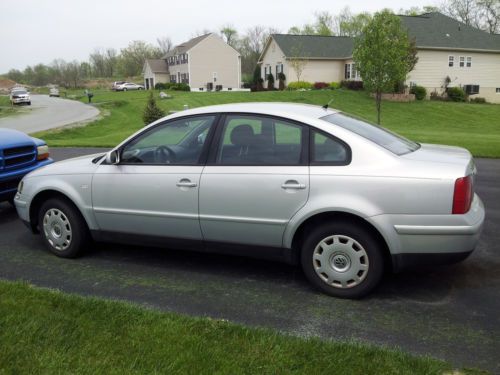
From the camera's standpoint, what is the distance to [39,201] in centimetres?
541

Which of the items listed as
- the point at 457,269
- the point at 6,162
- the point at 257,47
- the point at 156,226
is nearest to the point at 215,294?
the point at 156,226

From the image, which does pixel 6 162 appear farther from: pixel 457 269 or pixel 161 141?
pixel 457 269

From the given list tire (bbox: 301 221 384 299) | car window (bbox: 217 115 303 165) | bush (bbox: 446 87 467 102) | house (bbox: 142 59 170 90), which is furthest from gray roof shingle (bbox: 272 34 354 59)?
tire (bbox: 301 221 384 299)

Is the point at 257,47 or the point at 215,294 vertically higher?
the point at 257,47

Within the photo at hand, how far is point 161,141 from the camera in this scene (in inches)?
197

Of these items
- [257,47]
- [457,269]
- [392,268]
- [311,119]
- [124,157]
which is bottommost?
[457,269]

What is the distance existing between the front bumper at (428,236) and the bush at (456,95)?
4099cm

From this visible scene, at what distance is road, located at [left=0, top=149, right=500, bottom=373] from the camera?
348cm

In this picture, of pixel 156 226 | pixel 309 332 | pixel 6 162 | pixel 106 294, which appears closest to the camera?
pixel 309 332

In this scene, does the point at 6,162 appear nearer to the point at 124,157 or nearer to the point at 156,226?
the point at 124,157

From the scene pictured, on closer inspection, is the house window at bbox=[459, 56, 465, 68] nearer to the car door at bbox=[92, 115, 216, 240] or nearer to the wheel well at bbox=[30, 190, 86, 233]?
the car door at bbox=[92, 115, 216, 240]

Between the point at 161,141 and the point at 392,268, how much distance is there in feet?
8.58

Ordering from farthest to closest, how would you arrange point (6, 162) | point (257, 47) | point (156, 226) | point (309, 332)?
point (257, 47) < point (6, 162) < point (156, 226) < point (309, 332)

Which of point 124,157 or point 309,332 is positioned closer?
point 309,332
